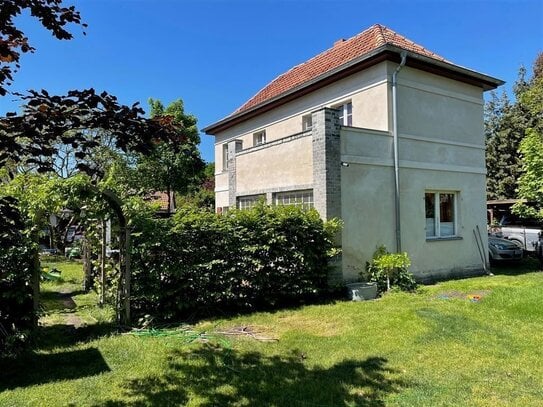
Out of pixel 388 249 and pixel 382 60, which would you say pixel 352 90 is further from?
pixel 388 249

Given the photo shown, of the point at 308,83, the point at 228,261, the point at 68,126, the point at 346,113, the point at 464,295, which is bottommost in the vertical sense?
the point at 464,295

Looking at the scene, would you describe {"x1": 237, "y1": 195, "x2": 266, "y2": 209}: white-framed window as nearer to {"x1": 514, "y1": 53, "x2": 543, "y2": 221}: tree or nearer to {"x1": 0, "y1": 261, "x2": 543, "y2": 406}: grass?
{"x1": 0, "y1": 261, "x2": 543, "y2": 406}: grass

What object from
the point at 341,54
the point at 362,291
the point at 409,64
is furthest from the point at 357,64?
the point at 362,291

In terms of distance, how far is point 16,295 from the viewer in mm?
5969

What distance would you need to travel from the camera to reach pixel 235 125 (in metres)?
17.9

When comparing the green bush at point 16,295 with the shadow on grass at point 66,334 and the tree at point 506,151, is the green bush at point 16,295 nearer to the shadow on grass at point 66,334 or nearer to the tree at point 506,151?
the shadow on grass at point 66,334

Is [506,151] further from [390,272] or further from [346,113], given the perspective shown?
[390,272]

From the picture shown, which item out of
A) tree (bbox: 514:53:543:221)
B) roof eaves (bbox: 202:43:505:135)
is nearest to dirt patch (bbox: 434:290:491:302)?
roof eaves (bbox: 202:43:505:135)

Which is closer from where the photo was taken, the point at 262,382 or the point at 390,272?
the point at 262,382

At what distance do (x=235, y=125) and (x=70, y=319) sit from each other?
11.6 metres

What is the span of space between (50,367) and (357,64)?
32.8 feet

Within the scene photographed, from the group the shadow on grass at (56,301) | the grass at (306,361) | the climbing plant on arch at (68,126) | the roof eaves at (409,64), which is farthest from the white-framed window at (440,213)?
the climbing plant on arch at (68,126)

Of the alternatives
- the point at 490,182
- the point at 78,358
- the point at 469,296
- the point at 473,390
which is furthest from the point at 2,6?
the point at 490,182

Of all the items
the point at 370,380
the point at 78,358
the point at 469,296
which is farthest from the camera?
the point at 469,296
